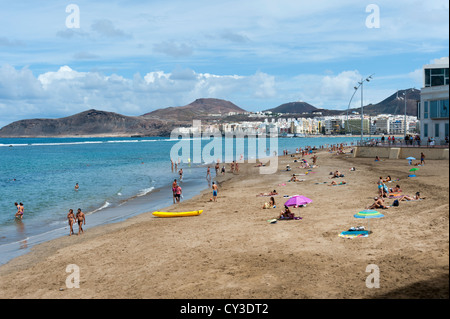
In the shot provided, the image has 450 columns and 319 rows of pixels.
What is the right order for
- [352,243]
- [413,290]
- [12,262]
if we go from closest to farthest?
[413,290], [352,243], [12,262]

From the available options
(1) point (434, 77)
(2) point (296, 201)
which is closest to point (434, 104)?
(1) point (434, 77)

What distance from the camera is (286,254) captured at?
1279 centimetres

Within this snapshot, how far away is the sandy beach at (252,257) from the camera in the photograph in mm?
9859

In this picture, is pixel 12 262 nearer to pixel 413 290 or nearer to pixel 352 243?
pixel 352 243

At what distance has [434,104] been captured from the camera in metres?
41.1

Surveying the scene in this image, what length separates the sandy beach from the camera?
388 inches

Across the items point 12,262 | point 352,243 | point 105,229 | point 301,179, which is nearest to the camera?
point 352,243

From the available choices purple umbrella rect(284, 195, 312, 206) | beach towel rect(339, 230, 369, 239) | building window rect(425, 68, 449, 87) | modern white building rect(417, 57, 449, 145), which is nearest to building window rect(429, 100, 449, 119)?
modern white building rect(417, 57, 449, 145)

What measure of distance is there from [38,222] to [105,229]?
22.1ft

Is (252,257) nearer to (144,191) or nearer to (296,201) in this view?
(296,201)

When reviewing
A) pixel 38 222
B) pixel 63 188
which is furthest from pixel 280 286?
pixel 63 188

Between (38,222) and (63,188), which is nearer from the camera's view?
(38,222)
